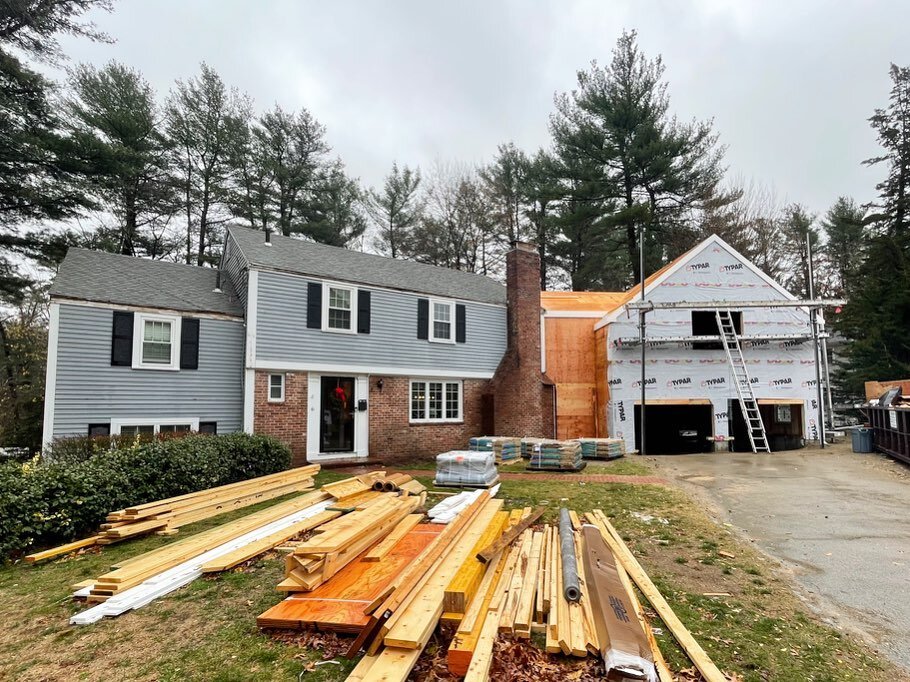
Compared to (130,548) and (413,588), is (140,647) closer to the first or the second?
(413,588)

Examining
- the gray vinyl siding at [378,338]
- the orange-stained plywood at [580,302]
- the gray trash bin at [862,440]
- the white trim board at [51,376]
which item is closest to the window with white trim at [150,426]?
the white trim board at [51,376]

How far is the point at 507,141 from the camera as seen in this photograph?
2819 cm

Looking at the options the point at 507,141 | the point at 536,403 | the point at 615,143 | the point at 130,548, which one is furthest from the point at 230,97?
the point at 130,548

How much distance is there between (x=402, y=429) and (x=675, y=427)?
12.0 metres

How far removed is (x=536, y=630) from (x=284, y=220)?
81.9ft

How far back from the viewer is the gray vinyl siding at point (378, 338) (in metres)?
12.6

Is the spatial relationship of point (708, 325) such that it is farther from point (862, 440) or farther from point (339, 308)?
point (339, 308)

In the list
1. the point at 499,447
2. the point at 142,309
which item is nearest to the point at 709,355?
the point at 499,447

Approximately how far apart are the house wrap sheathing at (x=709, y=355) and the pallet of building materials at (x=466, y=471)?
314 inches

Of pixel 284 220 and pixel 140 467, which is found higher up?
pixel 284 220

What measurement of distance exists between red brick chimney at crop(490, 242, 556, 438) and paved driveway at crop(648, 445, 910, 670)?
391cm

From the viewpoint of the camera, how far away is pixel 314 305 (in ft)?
43.8

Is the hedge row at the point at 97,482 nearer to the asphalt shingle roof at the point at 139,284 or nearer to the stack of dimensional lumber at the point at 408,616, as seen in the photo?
the asphalt shingle roof at the point at 139,284

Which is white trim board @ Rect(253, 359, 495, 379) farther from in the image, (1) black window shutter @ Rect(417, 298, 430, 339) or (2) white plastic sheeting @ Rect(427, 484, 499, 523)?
(2) white plastic sheeting @ Rect(427, 484, 499, 523)
